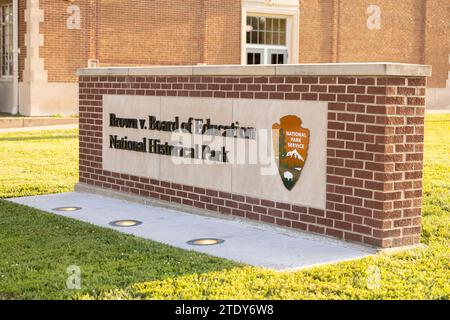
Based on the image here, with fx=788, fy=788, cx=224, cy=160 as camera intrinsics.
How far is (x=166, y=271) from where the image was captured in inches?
247

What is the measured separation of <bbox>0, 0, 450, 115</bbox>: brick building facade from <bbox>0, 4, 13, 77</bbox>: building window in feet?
0.13

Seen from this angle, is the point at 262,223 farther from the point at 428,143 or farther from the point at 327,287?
the point at 428,143

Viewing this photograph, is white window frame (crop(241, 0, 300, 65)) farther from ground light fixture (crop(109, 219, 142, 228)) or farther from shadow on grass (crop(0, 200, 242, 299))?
shadow on grass (crop(0, 200, 242, 299))

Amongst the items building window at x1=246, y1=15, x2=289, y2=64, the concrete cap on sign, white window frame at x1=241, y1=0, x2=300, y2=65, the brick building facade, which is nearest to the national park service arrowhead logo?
the concrete cap on sign

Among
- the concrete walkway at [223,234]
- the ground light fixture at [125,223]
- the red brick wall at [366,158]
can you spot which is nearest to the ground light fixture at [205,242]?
the concrete walkway at [223,234]

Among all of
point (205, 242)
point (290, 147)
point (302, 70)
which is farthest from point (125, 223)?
point (302, 70)

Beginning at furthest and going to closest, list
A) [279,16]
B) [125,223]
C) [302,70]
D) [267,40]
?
[267,40] < [279,16] < [125,223] < [302,70]

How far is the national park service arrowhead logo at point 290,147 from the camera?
7.78 m

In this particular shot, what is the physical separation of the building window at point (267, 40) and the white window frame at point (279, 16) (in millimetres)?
48

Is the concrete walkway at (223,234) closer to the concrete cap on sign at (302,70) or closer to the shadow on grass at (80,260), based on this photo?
the shadow on grass at (80,260)

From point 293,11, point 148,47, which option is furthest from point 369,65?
point 293,11

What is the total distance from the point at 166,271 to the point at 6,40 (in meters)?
23.0

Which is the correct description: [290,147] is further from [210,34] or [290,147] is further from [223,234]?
[210,34]

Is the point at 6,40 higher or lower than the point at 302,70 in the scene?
higher
